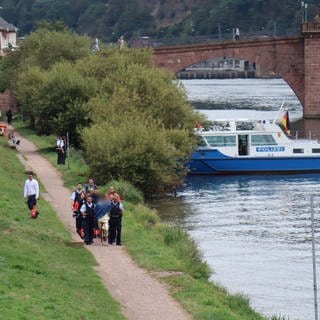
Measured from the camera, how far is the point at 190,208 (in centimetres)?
5244

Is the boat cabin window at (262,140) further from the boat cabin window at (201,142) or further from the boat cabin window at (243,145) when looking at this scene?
the boat cabin window at (201,142)

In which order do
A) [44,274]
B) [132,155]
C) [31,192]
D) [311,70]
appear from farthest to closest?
1. [311,70]
2. [132,155]
3. [31,192]
4. [44,274]

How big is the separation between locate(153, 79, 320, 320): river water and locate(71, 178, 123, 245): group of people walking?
3.32m

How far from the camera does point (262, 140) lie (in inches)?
2704

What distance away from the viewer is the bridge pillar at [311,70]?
10669 cm

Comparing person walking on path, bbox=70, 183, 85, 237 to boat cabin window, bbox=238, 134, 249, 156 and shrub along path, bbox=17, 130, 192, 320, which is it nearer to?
shrub along path, bbox=17, 130, 192, 320

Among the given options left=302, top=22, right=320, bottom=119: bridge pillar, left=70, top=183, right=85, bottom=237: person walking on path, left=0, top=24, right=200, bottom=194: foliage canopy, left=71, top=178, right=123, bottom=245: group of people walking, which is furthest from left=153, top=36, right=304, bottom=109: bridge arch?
left=71, top=178, right=123, bottom=245: group of people walking

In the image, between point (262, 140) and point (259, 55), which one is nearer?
point (262, 140)

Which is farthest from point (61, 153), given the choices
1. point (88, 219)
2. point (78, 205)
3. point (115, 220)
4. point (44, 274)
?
point (44, 274)

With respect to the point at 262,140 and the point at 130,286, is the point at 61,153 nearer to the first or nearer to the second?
the point at 262,140

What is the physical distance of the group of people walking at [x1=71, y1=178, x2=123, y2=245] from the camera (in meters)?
34.1

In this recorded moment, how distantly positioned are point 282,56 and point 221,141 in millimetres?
42868

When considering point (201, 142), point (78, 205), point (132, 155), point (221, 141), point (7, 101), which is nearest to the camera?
point (78, 205)

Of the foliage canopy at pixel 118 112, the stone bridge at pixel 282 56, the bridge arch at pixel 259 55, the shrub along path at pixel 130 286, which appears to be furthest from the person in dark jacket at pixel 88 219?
the bridge arch at pixel 259 55
